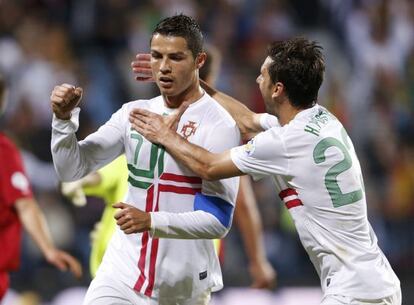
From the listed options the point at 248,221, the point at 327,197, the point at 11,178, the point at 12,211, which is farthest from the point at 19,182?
the point at 327,197

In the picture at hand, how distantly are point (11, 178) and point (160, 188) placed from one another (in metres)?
1.69

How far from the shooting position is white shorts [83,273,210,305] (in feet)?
15.9

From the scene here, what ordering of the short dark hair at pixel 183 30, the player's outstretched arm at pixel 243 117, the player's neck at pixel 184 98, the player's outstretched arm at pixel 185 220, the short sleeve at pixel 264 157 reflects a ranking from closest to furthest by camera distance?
the player's outstretched arm at pixel 185 220, the short sleeve at pixel 264 157, the short dark hair at pixel 183 30, the player's neck at pixel 184 98, the player's outstretched arm at pixel 243 117

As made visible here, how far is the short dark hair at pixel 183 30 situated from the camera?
4.91m

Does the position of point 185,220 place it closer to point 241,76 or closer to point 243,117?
point 243,117

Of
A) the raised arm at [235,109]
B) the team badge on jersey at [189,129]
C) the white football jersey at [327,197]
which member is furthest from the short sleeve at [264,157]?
the raised arm at [235,109]

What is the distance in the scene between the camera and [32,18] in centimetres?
1088

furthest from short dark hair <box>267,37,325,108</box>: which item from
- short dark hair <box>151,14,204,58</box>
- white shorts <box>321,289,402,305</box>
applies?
white shorts <box>321,289,402,305</box>

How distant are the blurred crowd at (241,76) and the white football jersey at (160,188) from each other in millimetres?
4077

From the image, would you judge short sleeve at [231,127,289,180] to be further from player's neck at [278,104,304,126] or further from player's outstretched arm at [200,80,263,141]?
player's outstretched arm at [200,80,263,141]

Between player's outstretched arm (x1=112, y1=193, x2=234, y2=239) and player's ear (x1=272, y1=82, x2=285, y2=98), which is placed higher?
player's ear (x1=272, y1=82, x2=285, y2=98)

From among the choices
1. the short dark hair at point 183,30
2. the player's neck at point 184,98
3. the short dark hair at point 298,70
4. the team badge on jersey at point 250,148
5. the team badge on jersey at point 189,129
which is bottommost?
the team badge on jersey at point 250,148

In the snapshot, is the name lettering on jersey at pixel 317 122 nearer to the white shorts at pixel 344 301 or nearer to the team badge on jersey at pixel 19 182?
the white shorts at pixel 344 301

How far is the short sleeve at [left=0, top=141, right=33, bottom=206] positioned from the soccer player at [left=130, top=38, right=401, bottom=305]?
1639 mm
